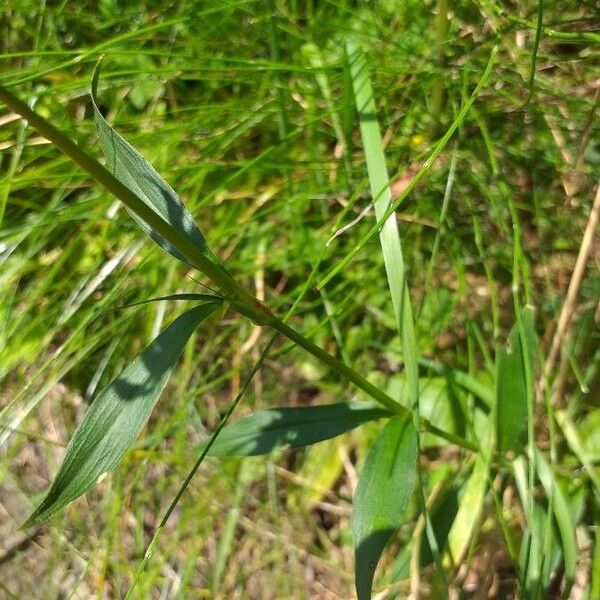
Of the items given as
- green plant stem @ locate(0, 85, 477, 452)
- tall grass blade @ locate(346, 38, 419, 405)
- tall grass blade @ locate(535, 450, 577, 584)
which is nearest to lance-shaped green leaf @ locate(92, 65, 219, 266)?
green plant stem @ locate(0, 85, 477, 452)

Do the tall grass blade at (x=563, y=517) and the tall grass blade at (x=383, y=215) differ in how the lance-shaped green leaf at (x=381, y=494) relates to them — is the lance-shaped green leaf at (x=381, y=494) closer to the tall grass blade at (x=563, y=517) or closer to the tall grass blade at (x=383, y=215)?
the tall grass blade at (x=383, y=215)

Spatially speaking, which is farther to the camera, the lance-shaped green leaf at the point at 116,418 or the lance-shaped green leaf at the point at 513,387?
the lance-shaped green leaf at the point at 513,387

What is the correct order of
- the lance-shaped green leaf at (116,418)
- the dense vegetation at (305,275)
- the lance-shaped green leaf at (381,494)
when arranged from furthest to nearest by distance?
1. the dense vegetation at (305,275)
2. the lance-shaped green leaf at (381,494)
3. the lance-shaped green leaf at (116,418)

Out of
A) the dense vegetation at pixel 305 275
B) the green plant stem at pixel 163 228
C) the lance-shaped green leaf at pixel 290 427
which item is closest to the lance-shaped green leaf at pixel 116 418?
the green plant stem at pixel 163 228

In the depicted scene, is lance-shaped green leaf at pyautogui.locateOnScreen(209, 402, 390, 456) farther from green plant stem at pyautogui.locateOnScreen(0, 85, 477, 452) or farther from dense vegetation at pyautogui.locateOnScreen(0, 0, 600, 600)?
dense vegetation at pyautogui.locateOnScreen(0, 0, 600, 600)

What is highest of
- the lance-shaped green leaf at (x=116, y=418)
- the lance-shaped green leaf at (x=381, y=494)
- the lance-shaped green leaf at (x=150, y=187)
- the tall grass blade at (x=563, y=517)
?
the lance-shaped green leaf at (x=150, y=187)

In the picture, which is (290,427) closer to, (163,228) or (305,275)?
(163,228)

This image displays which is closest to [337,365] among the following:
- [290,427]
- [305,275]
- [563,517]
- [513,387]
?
[290,427]
